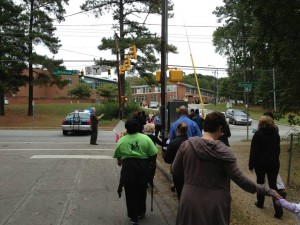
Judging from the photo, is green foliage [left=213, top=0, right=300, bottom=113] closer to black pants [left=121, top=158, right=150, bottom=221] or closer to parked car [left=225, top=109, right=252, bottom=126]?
black pants [left=121, top=158, right=150, bottom=221]

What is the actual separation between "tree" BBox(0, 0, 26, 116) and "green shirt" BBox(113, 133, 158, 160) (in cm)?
3521

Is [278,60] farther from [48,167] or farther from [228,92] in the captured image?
[228,92]

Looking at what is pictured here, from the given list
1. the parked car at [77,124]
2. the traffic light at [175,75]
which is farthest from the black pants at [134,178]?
the parked car at [77,124]

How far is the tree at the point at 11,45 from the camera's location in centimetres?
3925

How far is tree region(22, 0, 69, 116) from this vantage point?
1601 inches

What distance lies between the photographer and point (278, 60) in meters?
14.3

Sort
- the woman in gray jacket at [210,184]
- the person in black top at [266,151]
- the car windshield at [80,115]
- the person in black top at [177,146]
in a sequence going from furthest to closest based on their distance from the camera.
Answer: the car windshield at [80,115]
the person in black top at [266,151]
the person in black top at [177,146]
the woman in gray jacket at [210,184]

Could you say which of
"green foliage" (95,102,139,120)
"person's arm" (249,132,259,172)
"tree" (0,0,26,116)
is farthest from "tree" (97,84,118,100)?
"person's arm" (249,132,259,172)

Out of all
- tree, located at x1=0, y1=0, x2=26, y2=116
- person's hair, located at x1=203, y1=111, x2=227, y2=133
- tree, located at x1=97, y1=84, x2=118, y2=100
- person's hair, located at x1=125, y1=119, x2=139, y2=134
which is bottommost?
person's hair, located at x1=125, y1=119, x2=139, y2=134

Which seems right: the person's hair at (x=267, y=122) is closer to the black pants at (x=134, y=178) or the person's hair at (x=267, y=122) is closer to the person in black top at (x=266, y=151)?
the person in black top at (x=266, y=151)

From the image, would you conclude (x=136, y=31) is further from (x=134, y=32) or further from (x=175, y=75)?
(x=175, y=75)

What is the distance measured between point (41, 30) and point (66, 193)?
36520 mm

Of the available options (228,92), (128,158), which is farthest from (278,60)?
(228,92)

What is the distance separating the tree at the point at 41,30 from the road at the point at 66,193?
28111mm
